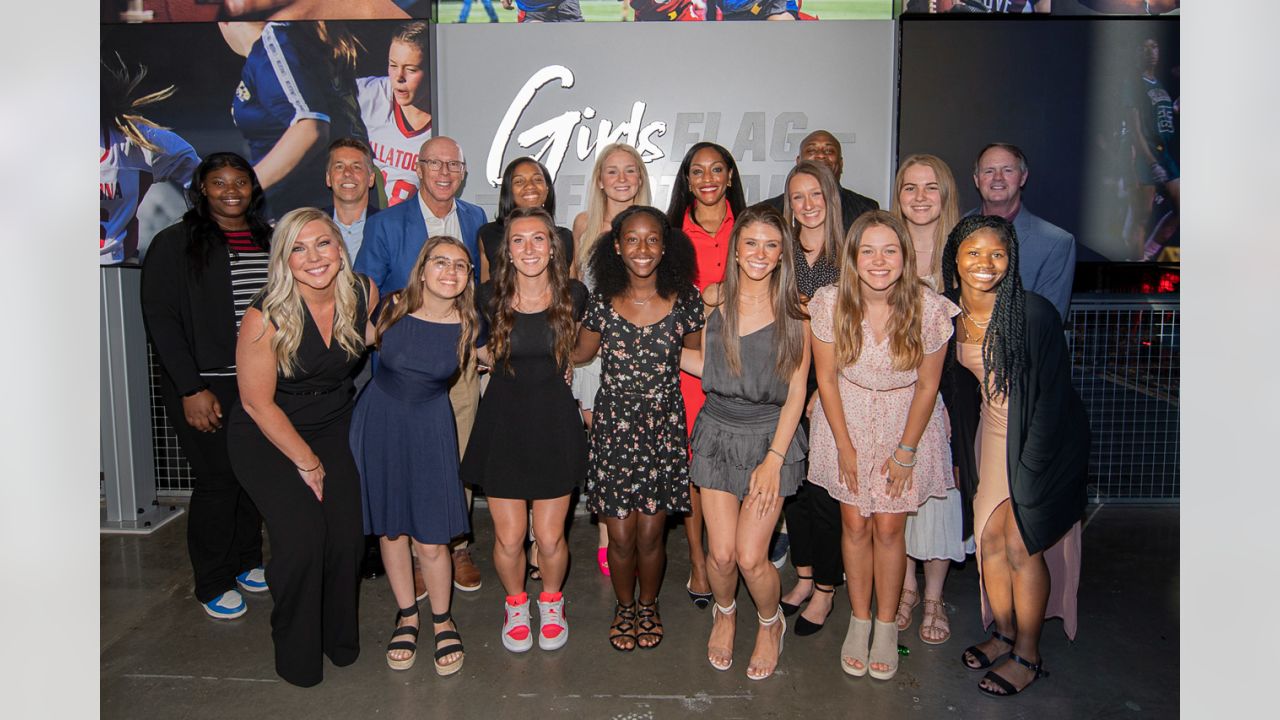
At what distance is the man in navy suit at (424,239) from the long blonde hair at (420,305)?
828 mm

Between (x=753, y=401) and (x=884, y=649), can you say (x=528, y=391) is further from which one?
(x=884, y=649)

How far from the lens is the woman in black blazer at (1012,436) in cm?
307

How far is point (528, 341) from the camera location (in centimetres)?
335

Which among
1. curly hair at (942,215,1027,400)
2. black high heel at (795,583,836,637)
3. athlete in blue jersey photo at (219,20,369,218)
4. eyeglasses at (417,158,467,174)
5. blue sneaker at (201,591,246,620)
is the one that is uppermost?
athlete in blue jersey photo at (219,20,369,218)

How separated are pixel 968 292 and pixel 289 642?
279 cm

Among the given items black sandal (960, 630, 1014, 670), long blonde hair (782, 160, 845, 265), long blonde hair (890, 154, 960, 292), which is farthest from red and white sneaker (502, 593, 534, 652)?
long blonde hair (890, 154, 960, 292)

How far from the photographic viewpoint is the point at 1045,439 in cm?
311

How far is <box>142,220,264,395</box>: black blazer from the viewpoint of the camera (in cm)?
379

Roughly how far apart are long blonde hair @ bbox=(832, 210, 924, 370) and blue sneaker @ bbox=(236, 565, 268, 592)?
2.89m

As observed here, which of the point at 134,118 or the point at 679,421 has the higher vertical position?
the point at 134,118

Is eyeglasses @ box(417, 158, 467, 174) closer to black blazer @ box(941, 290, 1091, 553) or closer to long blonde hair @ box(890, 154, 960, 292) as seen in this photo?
long blonde hair @ box(890, 154, 960, 292)

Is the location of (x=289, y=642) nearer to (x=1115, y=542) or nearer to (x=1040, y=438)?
(x=1040, y=438)

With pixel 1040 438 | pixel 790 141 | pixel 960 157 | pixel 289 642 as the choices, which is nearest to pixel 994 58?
pixel 960 157
